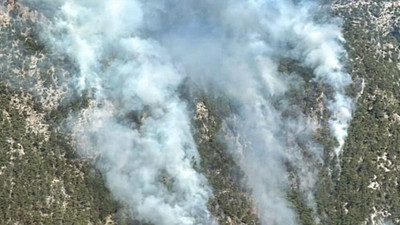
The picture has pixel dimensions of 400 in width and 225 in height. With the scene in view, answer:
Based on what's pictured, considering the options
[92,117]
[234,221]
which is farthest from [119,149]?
[234,221]

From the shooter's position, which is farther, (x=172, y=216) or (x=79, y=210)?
(x=172, y=216)

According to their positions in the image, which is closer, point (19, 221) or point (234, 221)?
point (19, 221)

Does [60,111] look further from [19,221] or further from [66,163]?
[19,221]

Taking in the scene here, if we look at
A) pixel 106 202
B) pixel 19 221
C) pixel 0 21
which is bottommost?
pixel 19 221

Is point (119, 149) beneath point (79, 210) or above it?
above

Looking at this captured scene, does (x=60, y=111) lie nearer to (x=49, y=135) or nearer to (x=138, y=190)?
(x=49, y=135)

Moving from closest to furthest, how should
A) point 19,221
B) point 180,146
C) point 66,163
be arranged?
point 19,221 < point 66,163 < point 180,146

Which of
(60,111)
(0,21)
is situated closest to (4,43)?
(0,21)

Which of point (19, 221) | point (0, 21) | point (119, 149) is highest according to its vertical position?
point (0, 21)

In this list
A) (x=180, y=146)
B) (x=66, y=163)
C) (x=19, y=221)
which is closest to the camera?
(x=19, y=221)
